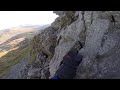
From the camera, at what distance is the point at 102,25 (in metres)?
16.1

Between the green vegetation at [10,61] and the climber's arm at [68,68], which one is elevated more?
the climber's arm at [68,68]

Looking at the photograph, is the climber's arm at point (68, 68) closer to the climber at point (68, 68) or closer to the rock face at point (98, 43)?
the climber at point (68, 68)

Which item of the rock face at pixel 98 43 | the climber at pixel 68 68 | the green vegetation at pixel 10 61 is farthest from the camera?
the green vegetation at pixel 10 61

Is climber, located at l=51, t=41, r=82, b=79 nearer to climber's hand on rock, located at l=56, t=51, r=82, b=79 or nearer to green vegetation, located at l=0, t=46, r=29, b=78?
climber's hand on rock, located at l=56, t=51, r=82, b=79

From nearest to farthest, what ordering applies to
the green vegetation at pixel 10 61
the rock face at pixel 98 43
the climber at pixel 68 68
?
the climber at pixel 68 68 < the rock face at pixel 98 43 < the green vegetation at pixel 10 61

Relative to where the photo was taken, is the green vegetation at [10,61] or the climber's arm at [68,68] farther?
the green vegetation at [10,61]

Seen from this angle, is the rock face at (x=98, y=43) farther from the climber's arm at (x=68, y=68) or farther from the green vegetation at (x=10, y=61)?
the green vegetation at (x=10, y=61)

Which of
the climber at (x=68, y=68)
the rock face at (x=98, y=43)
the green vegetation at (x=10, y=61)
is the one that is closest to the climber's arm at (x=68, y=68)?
the climber at (x=68, y=68)

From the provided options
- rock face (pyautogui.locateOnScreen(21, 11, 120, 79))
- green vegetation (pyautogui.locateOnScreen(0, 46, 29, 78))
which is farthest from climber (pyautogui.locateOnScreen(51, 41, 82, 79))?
green vegetation (pyautogui.locateOnScreen(0, 46, 29, 78))

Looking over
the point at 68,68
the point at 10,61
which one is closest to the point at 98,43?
the point at 68,68

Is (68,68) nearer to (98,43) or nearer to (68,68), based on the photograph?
(68,68)

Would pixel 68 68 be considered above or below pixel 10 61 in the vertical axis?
above
